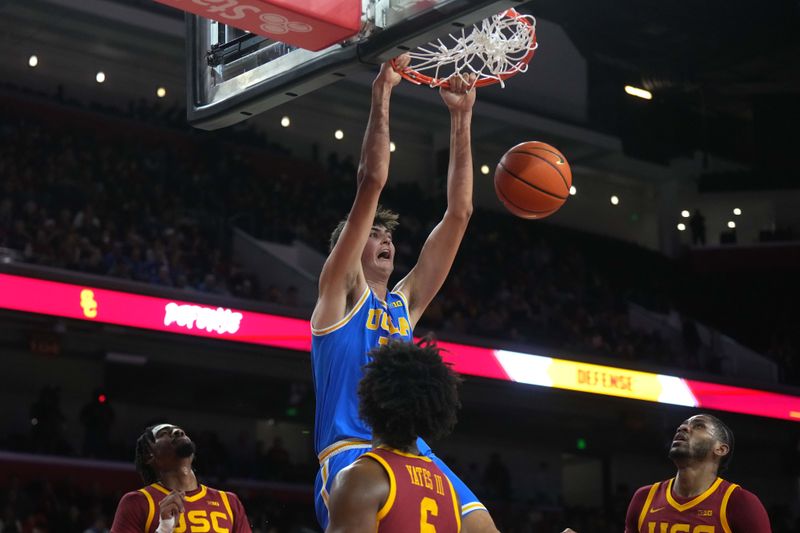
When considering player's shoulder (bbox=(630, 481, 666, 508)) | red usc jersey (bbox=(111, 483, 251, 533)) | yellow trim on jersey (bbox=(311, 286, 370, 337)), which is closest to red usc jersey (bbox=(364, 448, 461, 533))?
yellow trim on jersey (bbox=(311, 286, 370, 337))

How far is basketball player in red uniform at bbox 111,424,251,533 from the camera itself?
5523mm

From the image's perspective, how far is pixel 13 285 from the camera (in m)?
11.4

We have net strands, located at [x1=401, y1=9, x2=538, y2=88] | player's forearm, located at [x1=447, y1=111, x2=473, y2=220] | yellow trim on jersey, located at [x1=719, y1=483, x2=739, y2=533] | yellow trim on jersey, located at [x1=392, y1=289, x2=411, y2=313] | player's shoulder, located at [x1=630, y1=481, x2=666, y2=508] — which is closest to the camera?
yellow trim on jersey, located at [x1=392, y1=289, x2=411, y2=313]

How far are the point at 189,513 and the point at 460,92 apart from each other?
7.62 ft

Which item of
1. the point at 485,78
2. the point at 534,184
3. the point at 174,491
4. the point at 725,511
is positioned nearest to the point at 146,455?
the point at 174,491

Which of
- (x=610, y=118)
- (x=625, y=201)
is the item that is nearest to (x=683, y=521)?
(x=610, y=118)

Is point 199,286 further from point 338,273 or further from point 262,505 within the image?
point 338,273

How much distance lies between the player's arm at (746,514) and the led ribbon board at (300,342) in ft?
11.6

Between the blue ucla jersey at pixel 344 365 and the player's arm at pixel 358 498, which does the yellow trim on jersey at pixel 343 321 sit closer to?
the blue ucla jersey at pixel 344 365

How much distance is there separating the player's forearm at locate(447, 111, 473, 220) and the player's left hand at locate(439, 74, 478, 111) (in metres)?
0.03

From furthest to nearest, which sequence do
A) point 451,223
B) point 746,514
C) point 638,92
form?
point 638,92
point 746,514
point 451,223

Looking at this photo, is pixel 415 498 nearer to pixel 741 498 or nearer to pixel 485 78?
pixel 485 78

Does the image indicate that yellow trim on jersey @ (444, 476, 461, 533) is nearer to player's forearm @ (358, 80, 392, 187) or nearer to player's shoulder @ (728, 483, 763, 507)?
player's forearm @ (358, 80, 392, 187)

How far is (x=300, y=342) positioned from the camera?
13.3 m
